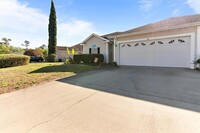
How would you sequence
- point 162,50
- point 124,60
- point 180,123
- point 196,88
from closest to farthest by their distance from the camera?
point 180,123 → point 196,88 → point 162,50 → point 124,60

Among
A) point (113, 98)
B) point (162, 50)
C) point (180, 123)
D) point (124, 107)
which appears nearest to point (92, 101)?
point (113, 98)

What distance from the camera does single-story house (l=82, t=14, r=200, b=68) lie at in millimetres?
10258

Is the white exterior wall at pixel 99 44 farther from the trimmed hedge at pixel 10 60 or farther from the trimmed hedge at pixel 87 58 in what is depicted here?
the trimmed hedge at pixel 10 60

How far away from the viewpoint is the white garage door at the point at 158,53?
421 inches

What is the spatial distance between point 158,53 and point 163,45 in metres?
0.76

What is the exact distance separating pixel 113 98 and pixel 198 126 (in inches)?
102

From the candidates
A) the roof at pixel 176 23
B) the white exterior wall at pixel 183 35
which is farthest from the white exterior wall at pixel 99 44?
the roof at pixel 176 23

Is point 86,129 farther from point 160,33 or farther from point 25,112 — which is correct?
point 160,33

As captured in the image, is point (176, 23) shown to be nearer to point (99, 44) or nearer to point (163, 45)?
point (163, 45)

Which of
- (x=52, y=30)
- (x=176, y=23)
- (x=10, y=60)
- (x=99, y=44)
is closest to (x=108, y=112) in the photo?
(x=176, y=23)

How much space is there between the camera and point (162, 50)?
11.8 metres

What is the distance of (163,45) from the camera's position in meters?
11.7

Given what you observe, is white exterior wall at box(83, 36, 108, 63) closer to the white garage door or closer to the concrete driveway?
the white garage door

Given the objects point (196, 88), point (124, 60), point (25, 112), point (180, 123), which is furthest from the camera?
point (124, 60)
